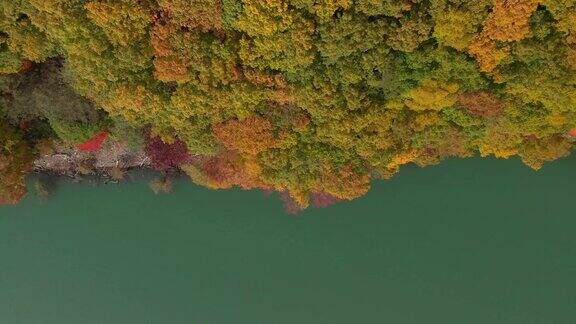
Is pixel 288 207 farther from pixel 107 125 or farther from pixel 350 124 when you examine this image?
pixel 107 125

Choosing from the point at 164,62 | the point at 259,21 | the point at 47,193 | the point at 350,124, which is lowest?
the point at 47,193

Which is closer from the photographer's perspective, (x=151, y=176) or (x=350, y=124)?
(x=350, y=124)

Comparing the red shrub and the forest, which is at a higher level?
the forest

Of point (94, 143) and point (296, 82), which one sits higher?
point (296, 82)

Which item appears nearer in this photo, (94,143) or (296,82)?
(296,82)

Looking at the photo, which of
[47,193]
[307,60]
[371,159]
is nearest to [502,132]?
[371,159]

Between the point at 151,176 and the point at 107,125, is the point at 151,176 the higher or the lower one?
the lower one

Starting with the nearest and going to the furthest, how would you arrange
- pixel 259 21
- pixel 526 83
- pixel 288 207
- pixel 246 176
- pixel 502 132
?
pixel 259 21 → pixel 526 83 → pixel 502 132 → pixel 246 176 → pixel 288 207

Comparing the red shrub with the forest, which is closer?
the forest
